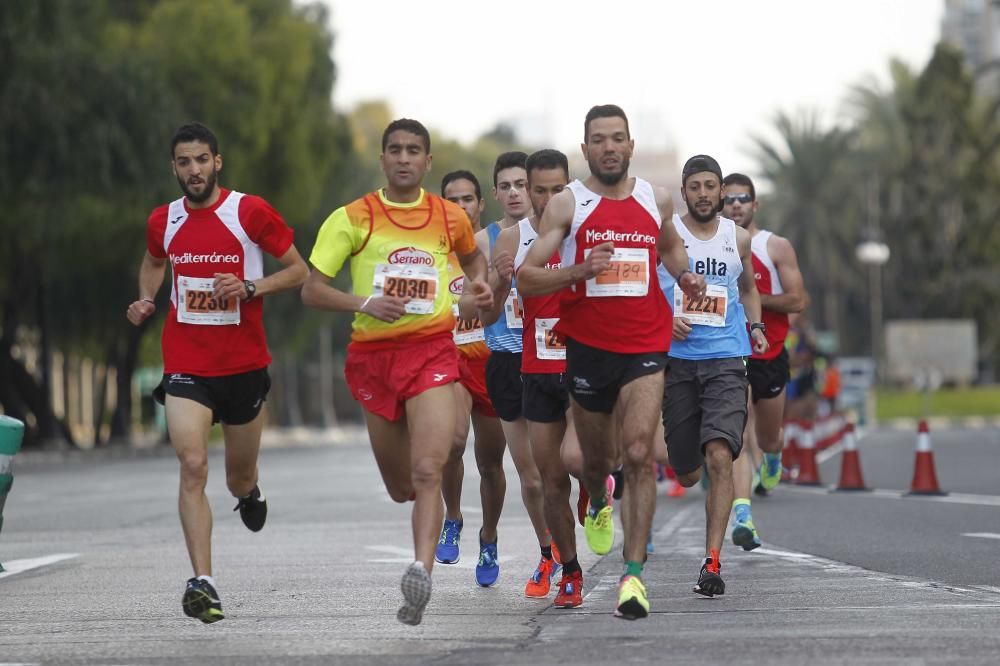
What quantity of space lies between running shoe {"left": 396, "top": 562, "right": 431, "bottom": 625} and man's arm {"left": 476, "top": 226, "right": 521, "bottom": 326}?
57.1 inches

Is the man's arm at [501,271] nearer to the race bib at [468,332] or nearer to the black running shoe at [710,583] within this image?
the race bib at [468,332]

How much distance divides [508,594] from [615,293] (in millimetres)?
1778

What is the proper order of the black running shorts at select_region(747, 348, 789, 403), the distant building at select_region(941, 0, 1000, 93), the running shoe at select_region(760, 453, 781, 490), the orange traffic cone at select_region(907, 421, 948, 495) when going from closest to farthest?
the black running shorts at select_region(747, 348, 789, 403) < the running shoe at select_region(760, 453, 781, 490) < the orange traffic cone at select_region(907, 421, 948, 495) < the distant building at select_region(941, 0, 1000, 93)

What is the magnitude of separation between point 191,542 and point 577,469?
1848 millimetres

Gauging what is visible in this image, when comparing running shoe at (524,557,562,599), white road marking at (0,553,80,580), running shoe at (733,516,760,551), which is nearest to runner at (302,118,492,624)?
running shoe at (524,557,562,599)

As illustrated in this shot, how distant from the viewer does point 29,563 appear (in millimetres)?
13016

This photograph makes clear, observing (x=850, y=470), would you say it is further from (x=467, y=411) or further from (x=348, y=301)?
(x=348, y=301)

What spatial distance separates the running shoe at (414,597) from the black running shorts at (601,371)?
1471mm

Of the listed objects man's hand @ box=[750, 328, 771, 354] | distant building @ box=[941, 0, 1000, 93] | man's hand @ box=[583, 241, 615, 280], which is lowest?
man's hand @ box=[750, 328, 771, 354]

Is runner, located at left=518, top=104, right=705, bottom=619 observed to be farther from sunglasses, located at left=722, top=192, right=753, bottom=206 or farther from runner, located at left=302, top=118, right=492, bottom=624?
sunglasses, located at left=722, top=192, right=753, bottom=206

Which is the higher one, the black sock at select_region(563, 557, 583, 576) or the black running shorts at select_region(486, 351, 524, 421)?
the black running shorts at select_region(486, 351, 524, 421)

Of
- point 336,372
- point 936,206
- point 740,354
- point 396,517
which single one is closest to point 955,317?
point 936,206

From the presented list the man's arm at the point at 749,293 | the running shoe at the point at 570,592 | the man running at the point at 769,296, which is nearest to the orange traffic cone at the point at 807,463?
the man running at the point at 769,296

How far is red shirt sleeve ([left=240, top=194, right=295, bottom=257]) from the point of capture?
9.46m
